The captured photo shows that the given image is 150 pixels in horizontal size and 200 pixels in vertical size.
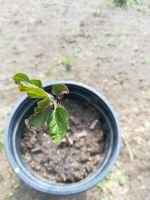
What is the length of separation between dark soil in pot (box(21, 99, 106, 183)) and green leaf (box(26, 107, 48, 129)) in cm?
54

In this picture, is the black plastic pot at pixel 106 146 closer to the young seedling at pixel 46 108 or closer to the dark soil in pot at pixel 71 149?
the dark soil in pot at pixel 71 149

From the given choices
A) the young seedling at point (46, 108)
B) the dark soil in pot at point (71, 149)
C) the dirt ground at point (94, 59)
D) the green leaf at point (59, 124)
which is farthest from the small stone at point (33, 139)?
the green leaf at point (59, 124)

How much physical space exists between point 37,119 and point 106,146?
1.88 feet

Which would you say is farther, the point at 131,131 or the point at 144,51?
the point at 144,51

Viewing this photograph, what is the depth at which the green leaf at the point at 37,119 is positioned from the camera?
107cm

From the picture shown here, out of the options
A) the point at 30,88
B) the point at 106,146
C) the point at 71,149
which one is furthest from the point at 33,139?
the point at 30,88

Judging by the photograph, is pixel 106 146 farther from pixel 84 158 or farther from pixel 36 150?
pixel 36 150

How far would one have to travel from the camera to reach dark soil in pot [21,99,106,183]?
158cm

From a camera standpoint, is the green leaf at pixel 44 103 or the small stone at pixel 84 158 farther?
the small stone at pixel 84 158

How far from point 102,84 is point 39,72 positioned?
33 centimetres

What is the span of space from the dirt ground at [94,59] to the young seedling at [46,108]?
0.66 m

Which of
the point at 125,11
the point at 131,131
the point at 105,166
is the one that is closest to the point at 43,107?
the point at 105,166

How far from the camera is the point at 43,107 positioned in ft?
3.42

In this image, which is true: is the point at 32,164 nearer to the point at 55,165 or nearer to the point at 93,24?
the point at 55,165
